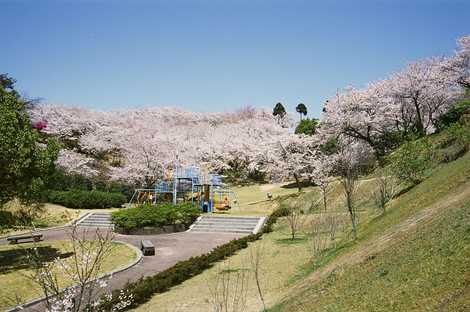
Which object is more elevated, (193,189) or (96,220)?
(193,189)

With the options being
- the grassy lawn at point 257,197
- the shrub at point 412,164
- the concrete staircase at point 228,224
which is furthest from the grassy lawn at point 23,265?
the shrub at point 412,164

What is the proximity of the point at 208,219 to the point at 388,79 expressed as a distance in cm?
2260

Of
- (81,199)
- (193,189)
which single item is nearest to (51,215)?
(81,199)

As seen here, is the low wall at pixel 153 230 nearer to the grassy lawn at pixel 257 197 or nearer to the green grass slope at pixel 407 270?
the grassy lawn at pixel 257 197

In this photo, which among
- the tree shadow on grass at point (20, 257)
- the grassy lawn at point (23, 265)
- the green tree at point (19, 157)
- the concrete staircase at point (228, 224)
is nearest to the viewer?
the grassy lawn at point (23, 265)

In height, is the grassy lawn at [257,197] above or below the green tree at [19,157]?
below

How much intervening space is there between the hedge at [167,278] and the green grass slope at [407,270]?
429 centimetres

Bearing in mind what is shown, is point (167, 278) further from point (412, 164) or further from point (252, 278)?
point (412, 164)

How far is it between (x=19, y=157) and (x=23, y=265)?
422cm

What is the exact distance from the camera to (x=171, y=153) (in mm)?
46312

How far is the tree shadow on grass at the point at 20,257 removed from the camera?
15.9 m

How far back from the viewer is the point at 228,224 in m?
27.0

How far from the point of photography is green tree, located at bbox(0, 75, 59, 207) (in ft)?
49.7

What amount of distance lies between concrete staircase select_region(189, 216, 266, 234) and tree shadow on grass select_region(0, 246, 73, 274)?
924cm
